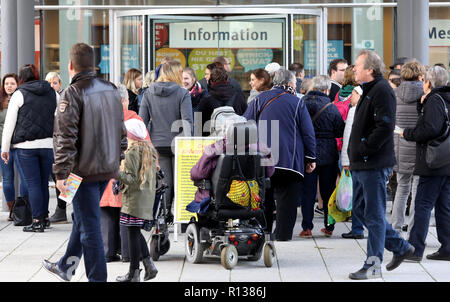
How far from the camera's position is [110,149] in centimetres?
651

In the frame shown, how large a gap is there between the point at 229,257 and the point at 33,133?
11.0 ft

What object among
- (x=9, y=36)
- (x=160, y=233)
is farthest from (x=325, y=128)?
(x=9, y=36)

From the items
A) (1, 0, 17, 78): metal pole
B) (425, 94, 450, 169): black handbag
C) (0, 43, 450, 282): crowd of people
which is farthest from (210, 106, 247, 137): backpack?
(1, 0, 17, 78): metal pole

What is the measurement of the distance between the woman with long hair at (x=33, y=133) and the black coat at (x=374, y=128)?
417cm

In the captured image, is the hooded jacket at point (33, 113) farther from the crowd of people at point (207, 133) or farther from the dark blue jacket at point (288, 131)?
the dark blue jacket at point (288, 131)

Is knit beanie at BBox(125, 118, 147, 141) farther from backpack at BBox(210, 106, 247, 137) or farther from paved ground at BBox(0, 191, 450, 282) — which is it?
paved ground at BBox(0, 191, 450, 282)

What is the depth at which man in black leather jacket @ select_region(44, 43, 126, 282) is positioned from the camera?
6.30m

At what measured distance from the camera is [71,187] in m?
6.30

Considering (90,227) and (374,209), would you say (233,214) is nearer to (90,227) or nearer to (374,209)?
(374,209)

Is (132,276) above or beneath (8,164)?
beneath

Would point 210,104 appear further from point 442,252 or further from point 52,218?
point 442,252
